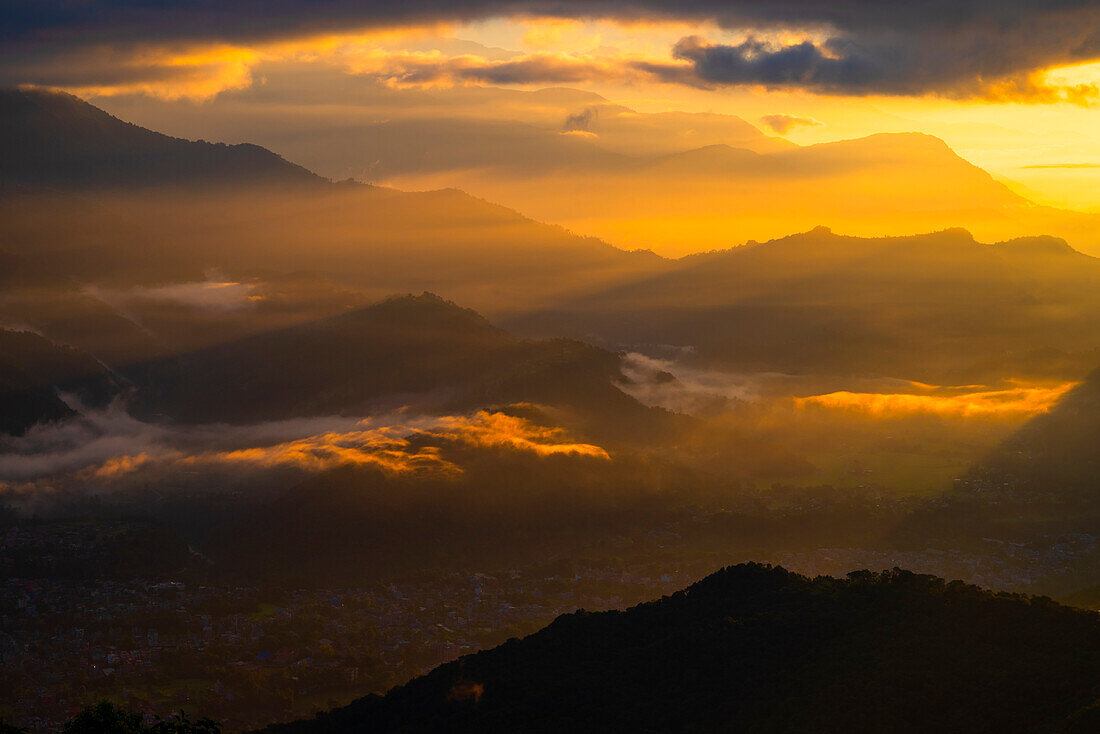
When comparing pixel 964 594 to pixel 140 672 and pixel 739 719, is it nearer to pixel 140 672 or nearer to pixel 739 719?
pixel 739 719

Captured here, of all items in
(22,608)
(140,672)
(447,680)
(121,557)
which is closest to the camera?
(447,680)

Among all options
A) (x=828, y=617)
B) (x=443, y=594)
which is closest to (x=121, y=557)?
(x=443, y=594)

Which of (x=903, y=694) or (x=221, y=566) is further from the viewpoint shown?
(x=221, y=566)

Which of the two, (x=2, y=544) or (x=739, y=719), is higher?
(x=2, y=544)

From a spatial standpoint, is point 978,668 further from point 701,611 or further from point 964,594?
point 701,611

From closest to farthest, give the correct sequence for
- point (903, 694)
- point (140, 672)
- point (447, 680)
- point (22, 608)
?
1. point (903, 694)
2. point (447, 680)
3. point (140, 672)
4. point (22, 608)

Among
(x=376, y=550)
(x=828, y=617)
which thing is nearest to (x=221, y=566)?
(x=376, y=550)
